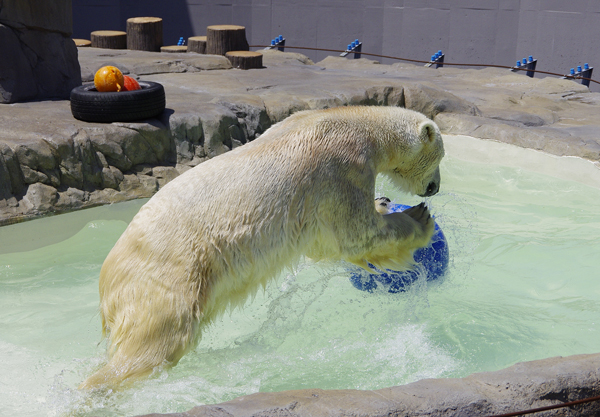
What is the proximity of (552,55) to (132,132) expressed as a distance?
866 cm

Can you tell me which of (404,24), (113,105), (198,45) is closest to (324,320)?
(113,105)

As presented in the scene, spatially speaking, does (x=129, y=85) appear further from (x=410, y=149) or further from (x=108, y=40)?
(x=108, y=40)

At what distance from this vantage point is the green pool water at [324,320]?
275 cm

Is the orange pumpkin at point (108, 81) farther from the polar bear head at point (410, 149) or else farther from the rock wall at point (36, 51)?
the polar bear head at point (410, 149)

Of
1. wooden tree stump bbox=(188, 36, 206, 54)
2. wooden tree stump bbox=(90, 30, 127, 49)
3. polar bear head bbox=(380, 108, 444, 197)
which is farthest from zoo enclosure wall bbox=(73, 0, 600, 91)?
polar bear head bbox=(380, 108, 444, 197)

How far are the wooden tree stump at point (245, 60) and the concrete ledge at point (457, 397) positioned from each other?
784 centimetres

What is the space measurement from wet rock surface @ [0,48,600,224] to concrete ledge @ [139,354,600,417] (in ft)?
11.6

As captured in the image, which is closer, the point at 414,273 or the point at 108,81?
the point at 414,273

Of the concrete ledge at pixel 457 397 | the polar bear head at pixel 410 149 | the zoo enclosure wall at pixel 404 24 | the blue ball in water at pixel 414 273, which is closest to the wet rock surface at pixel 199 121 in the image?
the zoo enclosure wall at pixel 404 24

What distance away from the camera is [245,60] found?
364 inches

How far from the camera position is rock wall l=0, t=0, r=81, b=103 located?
6078 mm

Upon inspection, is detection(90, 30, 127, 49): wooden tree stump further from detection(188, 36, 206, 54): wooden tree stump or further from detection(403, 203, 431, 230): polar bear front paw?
detection(403, 203, 431, 230): polar bear front paw

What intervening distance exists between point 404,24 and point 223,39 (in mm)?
4349

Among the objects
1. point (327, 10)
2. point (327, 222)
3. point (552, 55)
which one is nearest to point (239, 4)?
point (327, 10)
